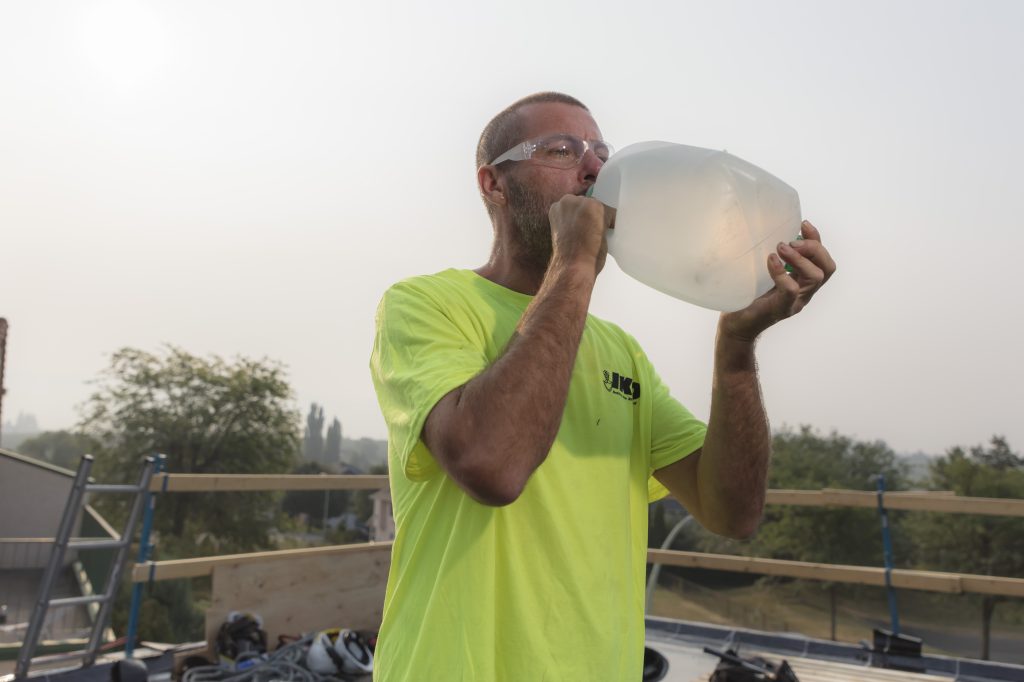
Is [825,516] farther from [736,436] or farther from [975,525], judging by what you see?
[736,436]

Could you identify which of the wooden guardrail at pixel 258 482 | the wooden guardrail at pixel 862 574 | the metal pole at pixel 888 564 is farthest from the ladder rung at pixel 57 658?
the metal pole at pixel 888 564

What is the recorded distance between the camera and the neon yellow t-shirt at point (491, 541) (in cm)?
115

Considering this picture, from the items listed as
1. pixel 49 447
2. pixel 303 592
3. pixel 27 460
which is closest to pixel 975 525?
pixel 303 592

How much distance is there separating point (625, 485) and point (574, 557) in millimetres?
216

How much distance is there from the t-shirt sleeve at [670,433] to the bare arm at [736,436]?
30 millimetres

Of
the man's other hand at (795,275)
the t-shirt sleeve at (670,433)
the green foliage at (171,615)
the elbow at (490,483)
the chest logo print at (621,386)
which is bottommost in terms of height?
the green foliage at (171,615)

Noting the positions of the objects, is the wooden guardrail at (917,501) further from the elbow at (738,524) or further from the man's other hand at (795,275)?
the man's other hand at (795,275)

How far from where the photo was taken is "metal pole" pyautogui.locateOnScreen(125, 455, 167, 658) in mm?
4117

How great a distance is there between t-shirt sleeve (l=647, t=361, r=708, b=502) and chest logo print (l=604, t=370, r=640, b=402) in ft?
0.28

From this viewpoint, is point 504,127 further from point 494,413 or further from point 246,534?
point 246,534

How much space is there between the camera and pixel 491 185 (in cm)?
168

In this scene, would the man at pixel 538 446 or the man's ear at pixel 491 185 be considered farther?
the man's ear at pixel 491 185

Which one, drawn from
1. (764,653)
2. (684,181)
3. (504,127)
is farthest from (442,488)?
(764,653)

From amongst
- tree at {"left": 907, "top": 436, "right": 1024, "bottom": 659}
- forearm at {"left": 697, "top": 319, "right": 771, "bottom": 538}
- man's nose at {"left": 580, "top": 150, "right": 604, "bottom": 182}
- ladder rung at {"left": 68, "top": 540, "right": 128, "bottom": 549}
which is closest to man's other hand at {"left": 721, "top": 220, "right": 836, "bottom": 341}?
forearm at {"left": 697, "top": 319, "right": 771, "bottom": 538}
